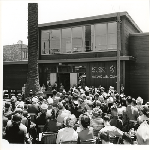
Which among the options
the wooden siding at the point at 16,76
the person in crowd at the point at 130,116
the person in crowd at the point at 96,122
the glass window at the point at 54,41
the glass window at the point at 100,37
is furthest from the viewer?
the wooden siding at the point at 16,76

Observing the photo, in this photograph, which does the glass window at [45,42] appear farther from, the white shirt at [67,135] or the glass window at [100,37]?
the white shirt at [67,135]

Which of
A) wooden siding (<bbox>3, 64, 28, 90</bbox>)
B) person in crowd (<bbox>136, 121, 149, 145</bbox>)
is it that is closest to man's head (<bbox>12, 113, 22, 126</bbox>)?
person in crowd (<bbox>136, 121, 149, 145</bbox>)

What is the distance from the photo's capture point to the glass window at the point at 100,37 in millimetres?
16609

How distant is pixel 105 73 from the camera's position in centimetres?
1598

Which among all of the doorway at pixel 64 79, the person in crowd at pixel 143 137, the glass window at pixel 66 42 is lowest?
the person in crowd at pixel 143 137

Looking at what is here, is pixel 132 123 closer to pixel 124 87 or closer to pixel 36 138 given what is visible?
pixel 36 138

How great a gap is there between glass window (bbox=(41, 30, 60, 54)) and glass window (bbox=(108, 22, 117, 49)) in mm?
4518

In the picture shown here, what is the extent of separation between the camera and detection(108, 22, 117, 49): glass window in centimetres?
1606

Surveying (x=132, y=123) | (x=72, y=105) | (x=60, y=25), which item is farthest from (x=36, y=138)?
(x=60, y=25)

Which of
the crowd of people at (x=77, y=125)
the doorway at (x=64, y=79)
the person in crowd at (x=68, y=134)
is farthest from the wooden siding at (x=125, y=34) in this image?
the person in crowd at (x=68, y=134)

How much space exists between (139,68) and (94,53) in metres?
3.49

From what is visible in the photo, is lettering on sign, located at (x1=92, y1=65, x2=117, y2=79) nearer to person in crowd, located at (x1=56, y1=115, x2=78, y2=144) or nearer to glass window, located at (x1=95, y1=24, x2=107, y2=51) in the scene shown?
glass window, located at (x1=95, y1=24, x2=107, y2=51)

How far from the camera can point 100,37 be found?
55.3ft

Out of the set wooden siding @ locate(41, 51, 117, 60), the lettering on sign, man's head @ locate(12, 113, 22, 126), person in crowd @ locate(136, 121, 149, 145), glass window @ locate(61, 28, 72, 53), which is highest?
glass window @ locate(61, 28, 72, 53)
